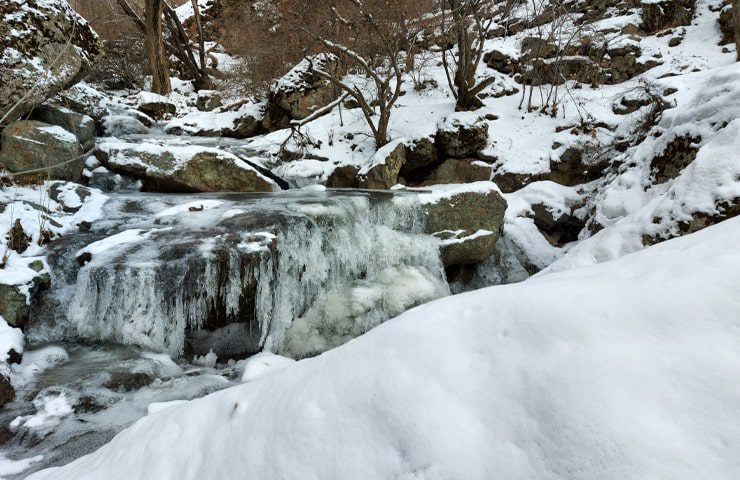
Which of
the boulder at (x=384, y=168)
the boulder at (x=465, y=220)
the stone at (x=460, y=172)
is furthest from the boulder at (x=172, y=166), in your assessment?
the stone at (x=460, y=172)

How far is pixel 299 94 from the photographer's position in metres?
11.5

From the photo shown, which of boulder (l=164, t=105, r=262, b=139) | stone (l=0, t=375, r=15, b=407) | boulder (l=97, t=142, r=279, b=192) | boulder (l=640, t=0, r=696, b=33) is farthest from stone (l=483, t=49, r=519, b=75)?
stone (l=0, t=375, r=15, b=407)

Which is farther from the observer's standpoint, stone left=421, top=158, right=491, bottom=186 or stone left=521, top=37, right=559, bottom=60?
stone left=521, top=37, right=559, bottom=60

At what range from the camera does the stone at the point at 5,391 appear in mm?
2873

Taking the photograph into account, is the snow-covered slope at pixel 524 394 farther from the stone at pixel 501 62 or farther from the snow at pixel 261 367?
the stone at pixel 501 62

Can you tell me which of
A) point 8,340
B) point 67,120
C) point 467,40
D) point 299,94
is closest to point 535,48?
point 467,40

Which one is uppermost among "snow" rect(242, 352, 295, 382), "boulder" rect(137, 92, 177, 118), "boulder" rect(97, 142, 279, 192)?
"boulder" rect(137, 92, 177, 118)

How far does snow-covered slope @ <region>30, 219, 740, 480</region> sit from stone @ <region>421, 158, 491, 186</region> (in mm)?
7792

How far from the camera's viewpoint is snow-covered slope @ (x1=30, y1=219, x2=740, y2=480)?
2.75 ft

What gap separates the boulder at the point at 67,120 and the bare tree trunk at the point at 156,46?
745 cm

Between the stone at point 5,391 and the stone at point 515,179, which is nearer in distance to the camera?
the stone at point 5,391

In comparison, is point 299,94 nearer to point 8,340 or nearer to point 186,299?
point 186,299

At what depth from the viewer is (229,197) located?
638cm

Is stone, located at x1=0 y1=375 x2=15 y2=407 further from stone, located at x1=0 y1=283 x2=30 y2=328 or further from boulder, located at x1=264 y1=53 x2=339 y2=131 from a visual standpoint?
boulder, located at x1=264 y1=53 x2=339 y2=131
